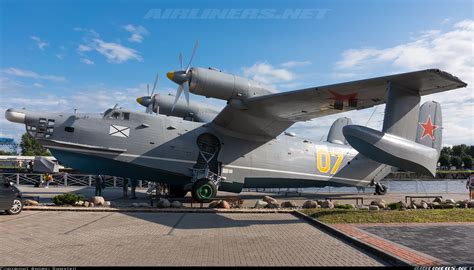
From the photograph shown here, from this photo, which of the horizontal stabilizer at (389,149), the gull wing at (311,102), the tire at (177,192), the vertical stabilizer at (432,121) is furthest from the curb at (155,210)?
the vertical stabilizer at (432,121)

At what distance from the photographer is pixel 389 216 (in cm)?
1204

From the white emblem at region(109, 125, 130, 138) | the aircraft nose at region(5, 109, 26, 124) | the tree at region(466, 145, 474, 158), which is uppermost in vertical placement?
the tree at region(466, 145, 474, 158)

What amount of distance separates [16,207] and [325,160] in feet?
49.9

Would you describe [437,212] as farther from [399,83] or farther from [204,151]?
[204,151]

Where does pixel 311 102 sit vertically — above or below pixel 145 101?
below

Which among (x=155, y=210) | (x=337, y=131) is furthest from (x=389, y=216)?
(x=337, y=131)

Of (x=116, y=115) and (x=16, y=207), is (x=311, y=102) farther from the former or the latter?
(x=16, y=207)

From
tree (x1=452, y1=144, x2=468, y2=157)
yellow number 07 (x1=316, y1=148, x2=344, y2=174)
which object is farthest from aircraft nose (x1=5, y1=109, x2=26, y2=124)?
tree (x1=452, y1=144, x2=468, y2=157)

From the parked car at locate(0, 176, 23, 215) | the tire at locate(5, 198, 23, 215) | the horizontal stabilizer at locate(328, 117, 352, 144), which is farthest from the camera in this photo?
the horizontal stabilizer at locate(328, 117, 352, 144)

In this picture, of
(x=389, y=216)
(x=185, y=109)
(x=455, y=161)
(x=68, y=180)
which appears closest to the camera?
(x=389, y=216)

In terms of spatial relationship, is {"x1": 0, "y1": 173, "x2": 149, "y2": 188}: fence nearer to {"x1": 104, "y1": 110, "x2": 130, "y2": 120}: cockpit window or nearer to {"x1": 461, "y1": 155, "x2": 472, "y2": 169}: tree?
{"x1": 104, "y1": 110, "x2": 130, "y2": 120}: cockpit window

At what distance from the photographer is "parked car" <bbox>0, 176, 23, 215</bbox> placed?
11.9 meters

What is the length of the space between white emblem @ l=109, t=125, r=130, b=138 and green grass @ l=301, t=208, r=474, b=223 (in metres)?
Result: 8.75

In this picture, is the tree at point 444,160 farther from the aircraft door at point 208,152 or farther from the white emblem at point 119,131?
the white emblem at point 119,131
